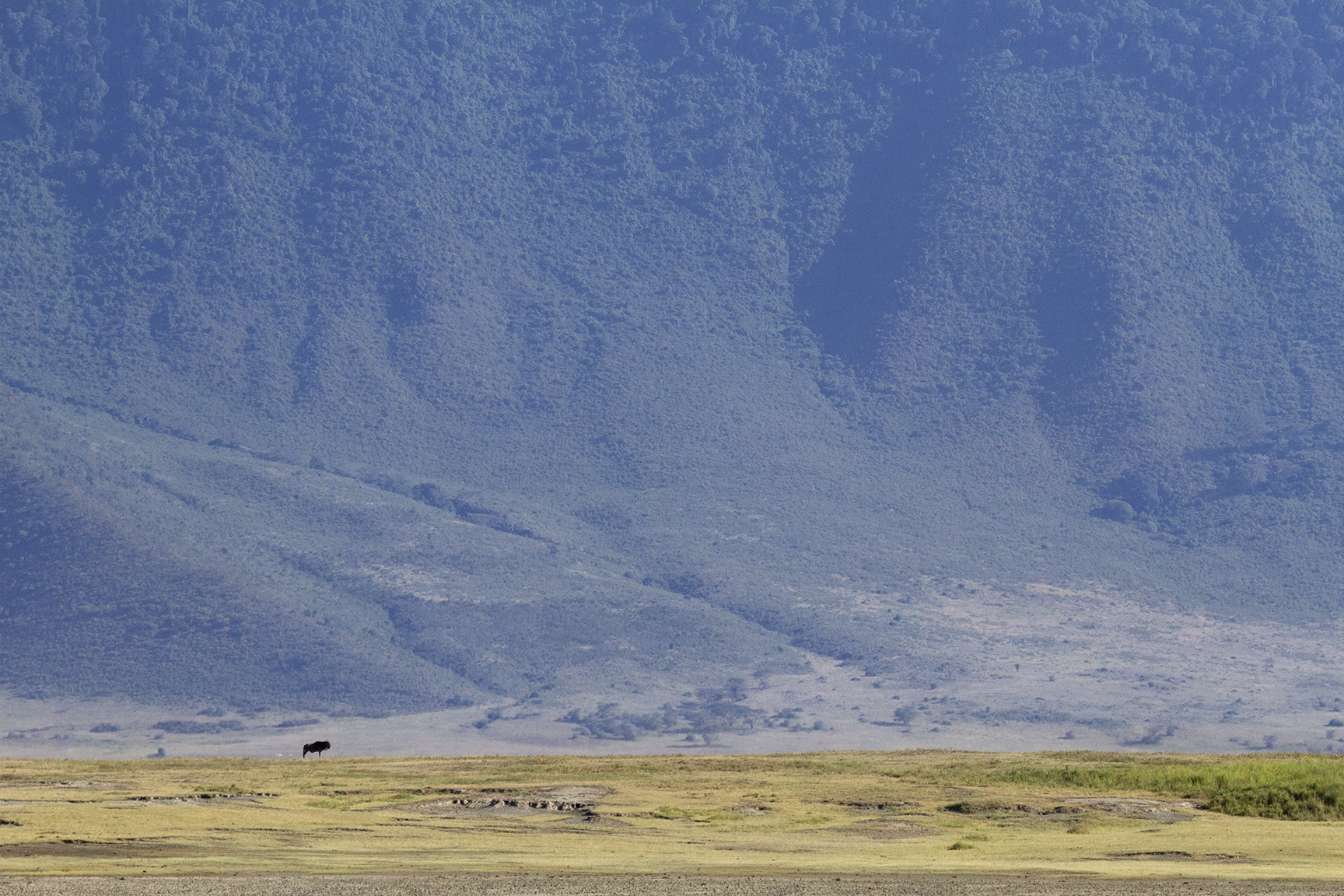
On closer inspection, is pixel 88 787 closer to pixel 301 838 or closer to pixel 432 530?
pixel 301 838

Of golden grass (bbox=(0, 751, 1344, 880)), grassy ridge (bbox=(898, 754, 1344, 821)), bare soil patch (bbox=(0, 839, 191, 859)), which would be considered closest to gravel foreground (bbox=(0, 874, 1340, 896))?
golden grass (bbox=(0, 751, 1344, 880))

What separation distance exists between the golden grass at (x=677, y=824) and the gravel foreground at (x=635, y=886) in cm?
104

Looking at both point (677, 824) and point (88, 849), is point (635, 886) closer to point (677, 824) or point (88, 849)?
point (88, 849)

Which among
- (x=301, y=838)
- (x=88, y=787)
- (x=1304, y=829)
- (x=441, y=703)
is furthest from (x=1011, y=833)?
(x=441, y=703)

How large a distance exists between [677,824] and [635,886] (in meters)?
Answer: 11.7

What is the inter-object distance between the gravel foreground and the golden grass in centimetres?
104

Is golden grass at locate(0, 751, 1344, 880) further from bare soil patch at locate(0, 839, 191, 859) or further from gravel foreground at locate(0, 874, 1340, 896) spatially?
gravel foreground at locate(0, 874, 1340, 896)

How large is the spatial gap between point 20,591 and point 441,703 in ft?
137

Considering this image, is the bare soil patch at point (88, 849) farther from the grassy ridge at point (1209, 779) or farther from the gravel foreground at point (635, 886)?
the grassy ridge at point (1209, 779)

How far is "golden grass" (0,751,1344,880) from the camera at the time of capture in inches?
1307

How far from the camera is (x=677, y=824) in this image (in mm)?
41656

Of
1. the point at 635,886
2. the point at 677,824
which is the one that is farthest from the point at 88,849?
the point at 677,824

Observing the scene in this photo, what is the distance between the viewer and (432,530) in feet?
642

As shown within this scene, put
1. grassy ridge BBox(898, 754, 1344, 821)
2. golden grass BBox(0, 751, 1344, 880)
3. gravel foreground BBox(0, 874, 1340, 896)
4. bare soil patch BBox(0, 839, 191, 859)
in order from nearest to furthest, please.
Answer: gravel foreground BBox(0, 874, 1340, 896) < bare soil patch BBox(0, 839, 191, 859) < golden grass BBox(0, 751, 1344, 880) < grassy ridge BBox(898, 754, 1344, 821)
